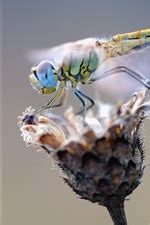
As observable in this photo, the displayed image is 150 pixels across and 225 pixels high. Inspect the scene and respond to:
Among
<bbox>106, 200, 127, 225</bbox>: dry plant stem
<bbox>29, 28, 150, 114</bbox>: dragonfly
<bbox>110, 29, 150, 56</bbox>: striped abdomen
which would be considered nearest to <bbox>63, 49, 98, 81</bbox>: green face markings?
<bbox>29, 28, 150, 114</bbox>: dragonfly

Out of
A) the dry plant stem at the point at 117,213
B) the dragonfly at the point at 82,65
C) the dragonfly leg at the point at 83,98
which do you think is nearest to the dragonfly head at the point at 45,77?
the dragonfly at the point at 82,65

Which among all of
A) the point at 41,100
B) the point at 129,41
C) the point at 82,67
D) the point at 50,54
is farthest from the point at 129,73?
the point at 41,100

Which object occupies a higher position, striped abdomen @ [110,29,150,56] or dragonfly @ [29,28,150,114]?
striped abdomen @ [110,29,150,56]

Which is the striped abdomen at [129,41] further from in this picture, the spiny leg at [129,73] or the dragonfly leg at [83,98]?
the dragonfly leg at [83,98]

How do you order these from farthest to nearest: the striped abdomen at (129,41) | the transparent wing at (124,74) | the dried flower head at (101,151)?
the striped abdomen at (129,41)
the transparent wing at (124,74)
the dried flower head at (101,151)

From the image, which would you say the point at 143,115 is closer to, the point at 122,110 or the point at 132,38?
the point at 122,110

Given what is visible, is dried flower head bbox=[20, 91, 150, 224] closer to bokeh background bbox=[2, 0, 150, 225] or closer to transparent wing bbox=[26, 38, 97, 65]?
transparent wing bbox=[26, 38, 97, 65]

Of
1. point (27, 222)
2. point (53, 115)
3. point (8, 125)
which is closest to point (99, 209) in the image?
point (27, 222)
